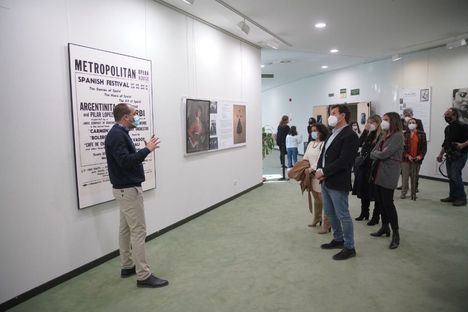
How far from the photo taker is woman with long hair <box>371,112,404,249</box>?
3.49m

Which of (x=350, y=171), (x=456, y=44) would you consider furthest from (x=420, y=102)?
(x=350, y=171)

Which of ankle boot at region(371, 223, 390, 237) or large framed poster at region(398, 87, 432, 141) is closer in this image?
ankle boot at region(371, 223, 390, 237)

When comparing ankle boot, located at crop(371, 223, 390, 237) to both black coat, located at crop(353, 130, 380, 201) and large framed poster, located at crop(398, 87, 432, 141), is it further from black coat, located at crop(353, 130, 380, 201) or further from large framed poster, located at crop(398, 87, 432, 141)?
large framed poster, located at crop(398, 87, 432, 141)

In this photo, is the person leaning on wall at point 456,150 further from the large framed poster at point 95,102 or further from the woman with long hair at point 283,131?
the large framed poster at point 95,102

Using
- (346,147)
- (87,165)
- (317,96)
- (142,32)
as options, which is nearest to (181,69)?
(142,32)

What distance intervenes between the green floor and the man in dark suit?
0.41m

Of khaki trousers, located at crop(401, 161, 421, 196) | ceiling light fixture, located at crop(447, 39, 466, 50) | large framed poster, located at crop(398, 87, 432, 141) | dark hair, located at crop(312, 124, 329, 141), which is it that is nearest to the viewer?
dark hair, located at crop(312, 124, 329, 141)

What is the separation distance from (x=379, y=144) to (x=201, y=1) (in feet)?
9.63

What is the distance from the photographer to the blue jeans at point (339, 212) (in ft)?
10.8

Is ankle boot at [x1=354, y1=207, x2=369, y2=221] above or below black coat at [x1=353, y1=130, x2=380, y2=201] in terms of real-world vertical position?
below

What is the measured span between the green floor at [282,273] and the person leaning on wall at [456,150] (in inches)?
30.5

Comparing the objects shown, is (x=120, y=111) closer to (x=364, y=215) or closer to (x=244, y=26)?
(x=244, y=26)

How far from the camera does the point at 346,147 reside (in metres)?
3.15

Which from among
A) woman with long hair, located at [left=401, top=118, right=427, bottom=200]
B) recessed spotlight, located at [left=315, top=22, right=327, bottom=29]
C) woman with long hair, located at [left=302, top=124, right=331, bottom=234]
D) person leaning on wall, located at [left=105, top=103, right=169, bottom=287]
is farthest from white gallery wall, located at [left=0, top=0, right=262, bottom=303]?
woman with long hair, located at [left=401, top=118, right=427, bottom=200]
